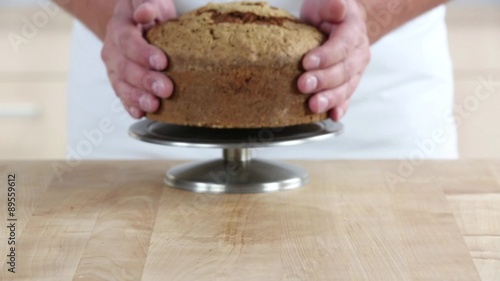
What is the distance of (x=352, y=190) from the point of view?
145 cm

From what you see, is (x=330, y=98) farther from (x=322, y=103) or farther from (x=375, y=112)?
(x=375, y=112)

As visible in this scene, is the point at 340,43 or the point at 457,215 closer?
the point at 457,215

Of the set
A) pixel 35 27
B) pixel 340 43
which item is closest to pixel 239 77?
pixel 340 43

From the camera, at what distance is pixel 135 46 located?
1450 millimetres

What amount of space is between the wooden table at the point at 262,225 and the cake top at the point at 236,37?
0.67 feet

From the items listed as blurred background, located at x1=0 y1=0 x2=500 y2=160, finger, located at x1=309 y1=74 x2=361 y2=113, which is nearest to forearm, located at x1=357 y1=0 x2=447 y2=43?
finger, located at x1=309 y1=74 x2=361 y2=113

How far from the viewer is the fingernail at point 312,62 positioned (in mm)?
1382

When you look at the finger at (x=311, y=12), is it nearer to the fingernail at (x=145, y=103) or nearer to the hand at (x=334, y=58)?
the hand at (x=334, y=58)

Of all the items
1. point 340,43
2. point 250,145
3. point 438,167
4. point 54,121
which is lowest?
point 54,121

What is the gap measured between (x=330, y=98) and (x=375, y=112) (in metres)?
0.45

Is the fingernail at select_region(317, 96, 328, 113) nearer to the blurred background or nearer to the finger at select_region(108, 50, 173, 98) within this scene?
the finger at select_region(108, 50, 173, 98)

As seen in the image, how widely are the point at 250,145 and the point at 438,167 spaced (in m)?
0.38

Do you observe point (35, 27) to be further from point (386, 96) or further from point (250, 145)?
point (250, 145)

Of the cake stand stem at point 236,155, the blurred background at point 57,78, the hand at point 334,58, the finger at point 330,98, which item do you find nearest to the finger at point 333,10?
the hand at point 334,58
